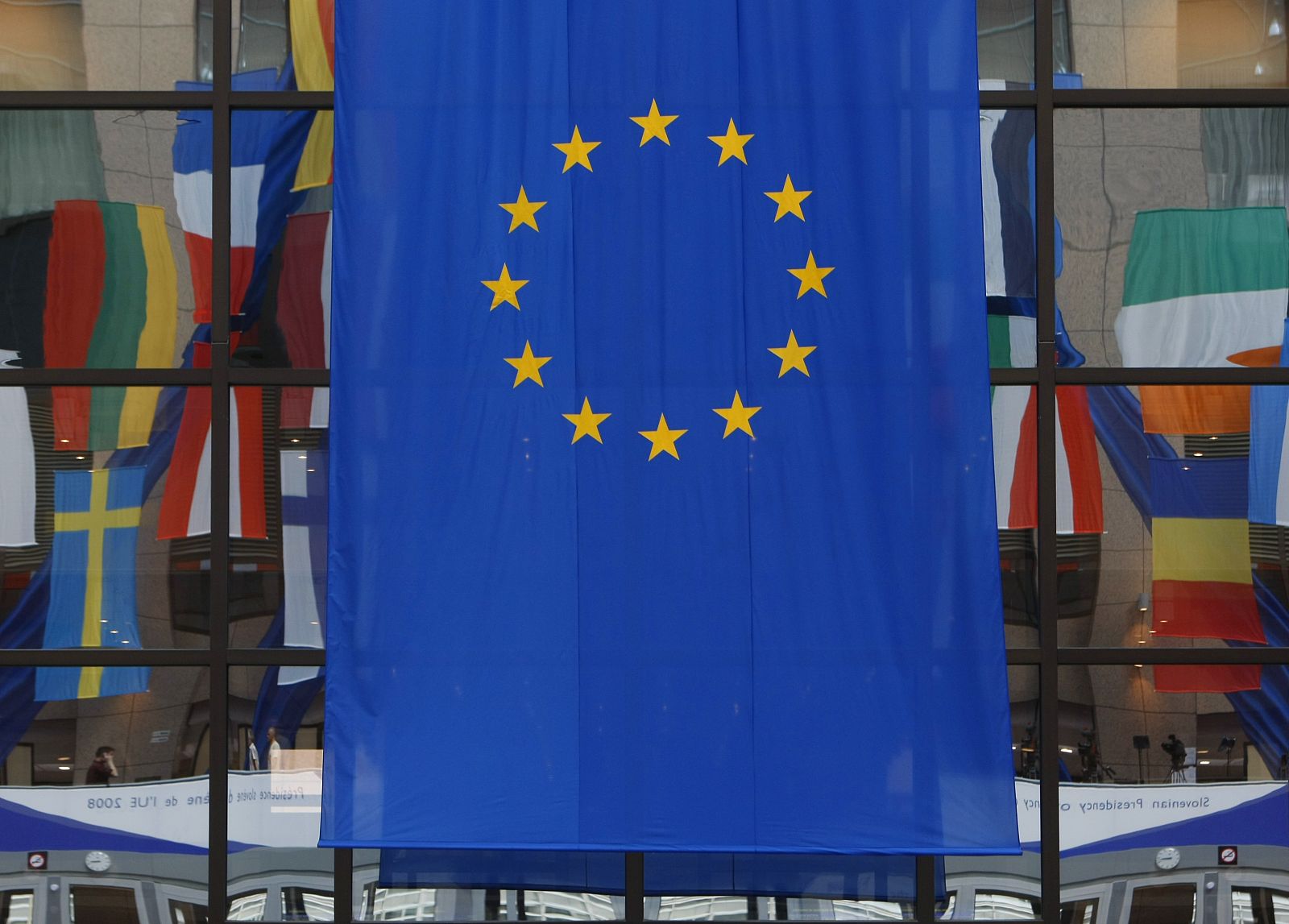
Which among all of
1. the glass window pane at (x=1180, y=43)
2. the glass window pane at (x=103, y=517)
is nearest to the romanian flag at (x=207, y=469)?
the glass window pane at (x=103, y=517)

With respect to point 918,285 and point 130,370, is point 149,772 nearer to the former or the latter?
point 130,370

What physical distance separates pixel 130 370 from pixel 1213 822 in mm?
8704

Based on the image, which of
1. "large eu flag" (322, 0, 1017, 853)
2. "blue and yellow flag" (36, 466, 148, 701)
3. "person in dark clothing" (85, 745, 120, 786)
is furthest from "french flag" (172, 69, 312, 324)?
"person in dark clothing" (85, 745, 120, 786)

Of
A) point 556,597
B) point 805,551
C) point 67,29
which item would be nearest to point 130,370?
point 67,29

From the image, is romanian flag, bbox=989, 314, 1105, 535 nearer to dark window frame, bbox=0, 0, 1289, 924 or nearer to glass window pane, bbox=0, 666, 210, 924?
dark window frame, bbox=0, 0, 1289, 924

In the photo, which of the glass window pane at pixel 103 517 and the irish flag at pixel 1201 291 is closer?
the glass window pane at pixel 103 517

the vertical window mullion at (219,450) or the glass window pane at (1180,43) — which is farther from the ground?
the glass window pane at (1180,43)

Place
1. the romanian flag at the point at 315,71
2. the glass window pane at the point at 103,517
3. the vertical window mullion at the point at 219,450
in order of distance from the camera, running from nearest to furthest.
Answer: the vertical window mullion at the point at 219,450 < the glass window pane at the point at 103,517 < the romanian flag at the point at 315,71

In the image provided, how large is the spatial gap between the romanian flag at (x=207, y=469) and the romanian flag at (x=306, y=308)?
0.28 metres

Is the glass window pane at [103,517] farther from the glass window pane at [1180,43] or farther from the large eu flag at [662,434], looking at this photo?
the glass window pane at [1180,43]

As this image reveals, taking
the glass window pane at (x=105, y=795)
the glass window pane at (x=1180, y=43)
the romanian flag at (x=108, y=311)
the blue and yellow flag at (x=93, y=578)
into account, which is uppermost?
the glass window pane at (x=1180, y=43)

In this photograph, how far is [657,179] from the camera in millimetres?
8344

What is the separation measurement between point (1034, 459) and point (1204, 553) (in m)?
1.43

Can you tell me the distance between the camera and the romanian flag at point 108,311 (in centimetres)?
895
